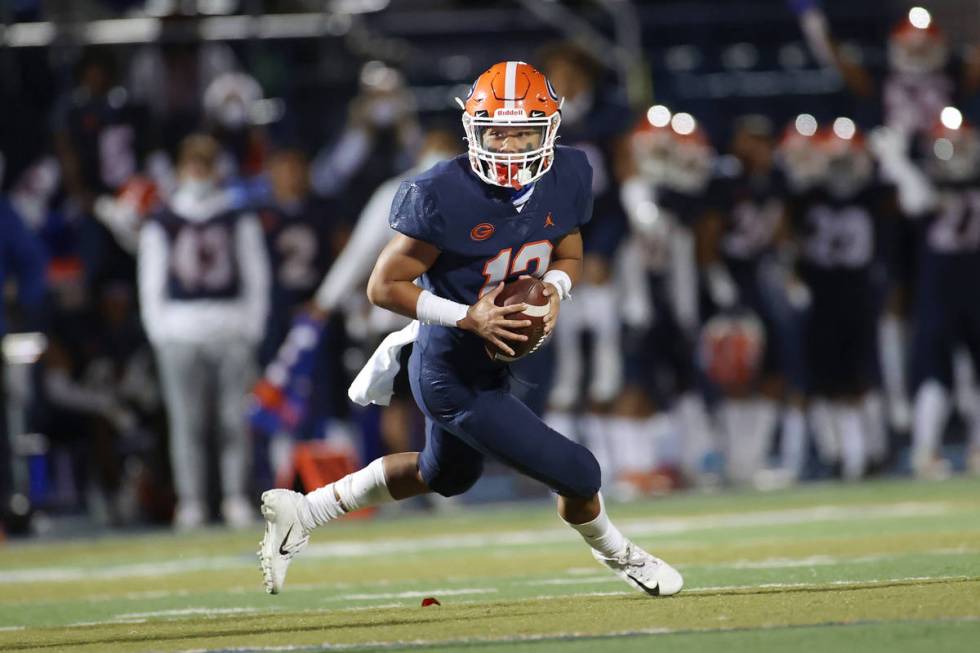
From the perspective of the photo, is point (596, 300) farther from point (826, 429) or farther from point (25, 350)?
point (25, 350)

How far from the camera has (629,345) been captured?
11.1 meters

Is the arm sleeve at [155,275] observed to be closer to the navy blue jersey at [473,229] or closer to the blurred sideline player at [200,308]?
the blurred sideline player at [200,308]

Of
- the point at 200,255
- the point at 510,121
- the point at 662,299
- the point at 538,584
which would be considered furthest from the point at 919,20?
the point at 510,121

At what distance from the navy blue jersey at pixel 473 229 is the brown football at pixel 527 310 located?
16cm

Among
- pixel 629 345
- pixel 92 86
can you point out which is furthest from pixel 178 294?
pixel 629 345

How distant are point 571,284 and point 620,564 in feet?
2.82

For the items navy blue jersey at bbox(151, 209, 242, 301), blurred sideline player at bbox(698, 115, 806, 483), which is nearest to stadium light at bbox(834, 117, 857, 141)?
blurred sideline player at bbox(698, 115, 806, 483)

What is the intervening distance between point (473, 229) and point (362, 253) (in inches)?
170

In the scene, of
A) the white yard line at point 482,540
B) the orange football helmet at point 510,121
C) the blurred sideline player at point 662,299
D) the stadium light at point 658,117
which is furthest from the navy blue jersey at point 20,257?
the orange football helmet at point 510,121

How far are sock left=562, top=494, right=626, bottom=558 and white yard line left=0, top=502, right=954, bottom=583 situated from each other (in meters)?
2.58

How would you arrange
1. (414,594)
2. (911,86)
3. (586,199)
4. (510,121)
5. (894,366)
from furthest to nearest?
1. (894,366)
2. (911,86)
3. (414,594)
4. (586,199)
5. (510,121)

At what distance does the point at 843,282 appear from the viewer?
1146cm

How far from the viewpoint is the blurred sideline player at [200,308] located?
398 inches

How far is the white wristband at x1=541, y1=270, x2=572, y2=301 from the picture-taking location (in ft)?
18.0
